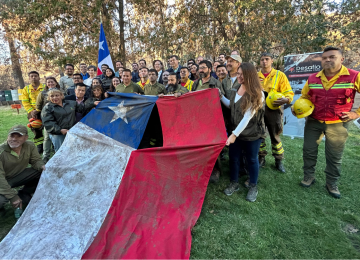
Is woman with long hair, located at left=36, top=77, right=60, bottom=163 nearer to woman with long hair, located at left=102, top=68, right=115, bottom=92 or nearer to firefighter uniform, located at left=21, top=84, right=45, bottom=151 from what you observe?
firefighter uniform, located at left=21, top=84, right=45, bottom=151

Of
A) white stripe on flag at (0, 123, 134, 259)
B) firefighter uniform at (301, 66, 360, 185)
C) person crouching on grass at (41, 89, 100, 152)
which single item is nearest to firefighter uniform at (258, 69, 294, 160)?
firefighter uniform at (301, 66, 360, 185)

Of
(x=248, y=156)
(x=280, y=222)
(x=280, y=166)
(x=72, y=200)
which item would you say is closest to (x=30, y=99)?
(x=72, y=200)

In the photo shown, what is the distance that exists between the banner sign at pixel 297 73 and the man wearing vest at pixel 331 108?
2.81m

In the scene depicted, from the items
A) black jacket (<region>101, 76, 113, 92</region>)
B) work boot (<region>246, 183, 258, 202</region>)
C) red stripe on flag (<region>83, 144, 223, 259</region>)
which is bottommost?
work boot (<region>246, 183, 258, 202</region>)

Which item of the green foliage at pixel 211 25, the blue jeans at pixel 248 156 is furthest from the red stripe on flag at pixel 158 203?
the green foliage at pixel 211 25

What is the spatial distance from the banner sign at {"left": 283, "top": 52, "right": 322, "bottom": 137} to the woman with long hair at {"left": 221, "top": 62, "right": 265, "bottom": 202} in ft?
12.3

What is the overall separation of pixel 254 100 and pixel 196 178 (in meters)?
1.26

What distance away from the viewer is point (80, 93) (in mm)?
3938

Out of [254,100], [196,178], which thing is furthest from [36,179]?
[254,100]

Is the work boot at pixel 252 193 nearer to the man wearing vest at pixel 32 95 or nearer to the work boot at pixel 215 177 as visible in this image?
the work boot at pixel 215 177

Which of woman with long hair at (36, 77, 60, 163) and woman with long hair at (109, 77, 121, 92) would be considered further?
woman with long hair at (109, 77, 121, 92)

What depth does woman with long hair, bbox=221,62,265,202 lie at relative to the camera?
8.77ft

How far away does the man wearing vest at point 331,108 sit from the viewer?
2.95 meters

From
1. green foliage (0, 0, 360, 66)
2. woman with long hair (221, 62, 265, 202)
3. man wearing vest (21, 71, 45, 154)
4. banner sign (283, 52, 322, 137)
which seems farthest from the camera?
green foliage (0, 0, 360, 66)
